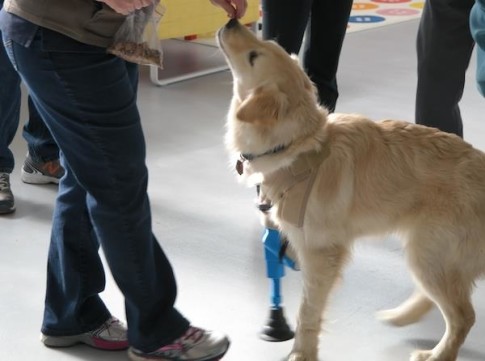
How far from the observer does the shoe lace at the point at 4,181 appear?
2992 millimetres

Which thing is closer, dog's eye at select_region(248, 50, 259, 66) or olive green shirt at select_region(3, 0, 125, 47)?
olive green shirt at select_region(3, 0, 125, 47)

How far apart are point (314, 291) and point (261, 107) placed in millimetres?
509

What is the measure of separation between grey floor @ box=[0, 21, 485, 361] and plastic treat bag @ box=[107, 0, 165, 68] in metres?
0.80

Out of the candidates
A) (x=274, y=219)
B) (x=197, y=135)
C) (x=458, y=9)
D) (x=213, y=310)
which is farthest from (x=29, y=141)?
(x=458, y=9)

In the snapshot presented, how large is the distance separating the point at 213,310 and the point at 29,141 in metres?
1.28

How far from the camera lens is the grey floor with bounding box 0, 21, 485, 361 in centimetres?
216

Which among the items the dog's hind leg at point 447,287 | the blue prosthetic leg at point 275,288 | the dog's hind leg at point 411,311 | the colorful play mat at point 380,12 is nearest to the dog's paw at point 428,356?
the dog's hind leg at point 447,287

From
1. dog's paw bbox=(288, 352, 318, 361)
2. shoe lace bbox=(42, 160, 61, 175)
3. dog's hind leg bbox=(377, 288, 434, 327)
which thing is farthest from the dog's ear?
shoe lace bbox=(42, 160, 61, 175)

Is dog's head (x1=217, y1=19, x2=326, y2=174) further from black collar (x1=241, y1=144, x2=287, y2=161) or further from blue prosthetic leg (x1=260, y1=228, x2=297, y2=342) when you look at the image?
blue prosthetic leg (x1=260, y1=228, x2=297, y2=342)

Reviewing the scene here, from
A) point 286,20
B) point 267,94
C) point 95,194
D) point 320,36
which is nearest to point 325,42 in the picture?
point 320,36

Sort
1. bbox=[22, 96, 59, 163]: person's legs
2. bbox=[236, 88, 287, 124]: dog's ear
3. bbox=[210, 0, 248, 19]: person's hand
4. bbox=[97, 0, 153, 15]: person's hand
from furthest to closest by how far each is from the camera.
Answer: bbox=[22, 96, 59, 163]: person's legs → bbox=[210, 0, 248, 19]: person's hand → bbox=[236, 88, 287, 124]: dog's ear → bbox=[97, 0, 153, 15]: person's hand

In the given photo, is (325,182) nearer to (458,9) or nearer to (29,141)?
(458,9)

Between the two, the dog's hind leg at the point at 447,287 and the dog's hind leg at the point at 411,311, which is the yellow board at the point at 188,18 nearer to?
the dog's hind leg at the point at 411,311

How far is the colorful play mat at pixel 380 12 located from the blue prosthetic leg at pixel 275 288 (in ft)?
14.2
